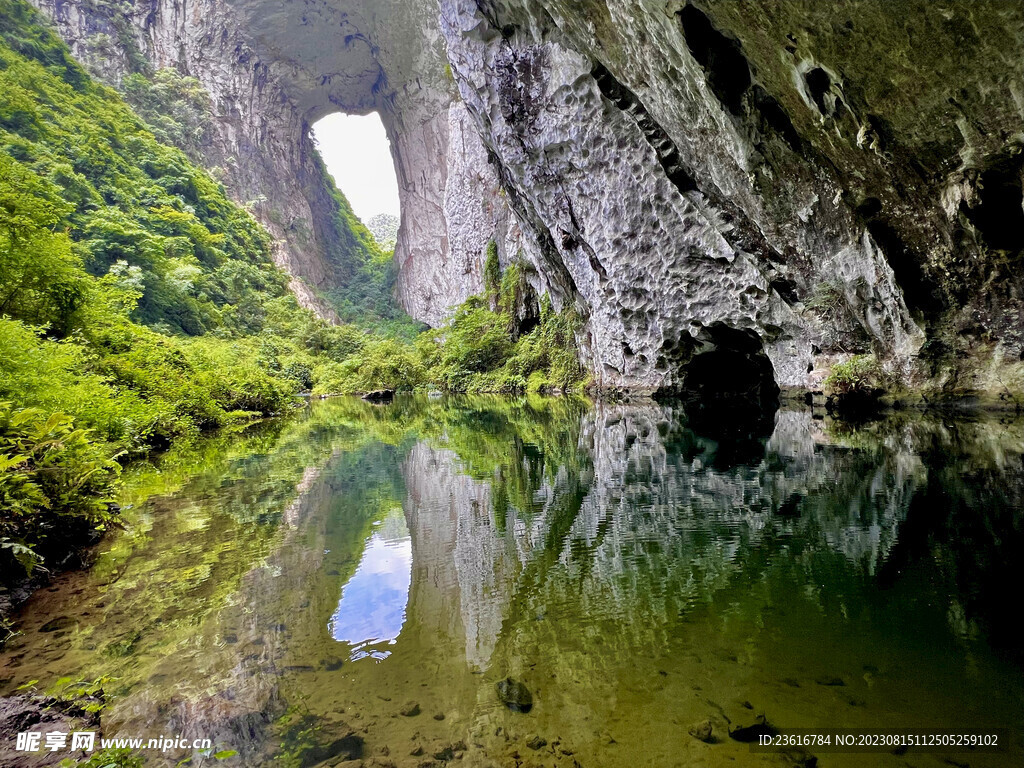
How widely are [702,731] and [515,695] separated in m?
0.70

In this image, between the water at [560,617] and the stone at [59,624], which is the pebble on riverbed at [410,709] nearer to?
the water at [560,617]

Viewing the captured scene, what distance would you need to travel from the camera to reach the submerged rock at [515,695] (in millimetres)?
1987

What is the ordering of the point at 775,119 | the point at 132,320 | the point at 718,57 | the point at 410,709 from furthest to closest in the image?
the point at 132,320, the point at 775,119, the point at 718,57, the point at 410,709

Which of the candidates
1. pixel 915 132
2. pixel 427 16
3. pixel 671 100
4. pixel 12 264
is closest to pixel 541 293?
pixel 671 100

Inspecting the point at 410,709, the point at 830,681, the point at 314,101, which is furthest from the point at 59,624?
the point at 314,101

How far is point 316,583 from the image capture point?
3.24 meters

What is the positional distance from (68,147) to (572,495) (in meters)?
34.5

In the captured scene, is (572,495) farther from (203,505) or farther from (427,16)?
(427,16)

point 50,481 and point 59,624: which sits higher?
point 50,481

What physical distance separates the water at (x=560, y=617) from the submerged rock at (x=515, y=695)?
0.11ft

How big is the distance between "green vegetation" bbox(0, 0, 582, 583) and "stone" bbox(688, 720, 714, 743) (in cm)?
344

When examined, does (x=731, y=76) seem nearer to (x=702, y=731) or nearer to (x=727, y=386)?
(x=702, y=731)

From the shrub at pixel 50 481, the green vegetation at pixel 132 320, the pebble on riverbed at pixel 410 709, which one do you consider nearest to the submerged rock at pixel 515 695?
the pebble on riverbed at pixel 410 709

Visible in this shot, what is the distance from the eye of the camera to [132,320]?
898 inches
